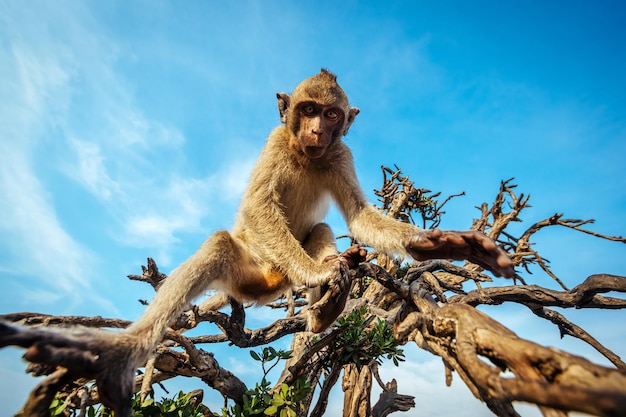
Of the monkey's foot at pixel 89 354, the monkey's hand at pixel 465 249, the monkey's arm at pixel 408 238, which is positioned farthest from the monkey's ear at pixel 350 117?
the monkey's foot at pixel 89 354

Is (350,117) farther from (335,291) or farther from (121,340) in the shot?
(121,340)

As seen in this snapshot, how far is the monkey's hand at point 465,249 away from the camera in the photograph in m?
2.90

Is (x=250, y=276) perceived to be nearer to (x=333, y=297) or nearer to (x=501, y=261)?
(x=333, y=297)

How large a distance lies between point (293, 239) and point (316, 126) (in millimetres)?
1393

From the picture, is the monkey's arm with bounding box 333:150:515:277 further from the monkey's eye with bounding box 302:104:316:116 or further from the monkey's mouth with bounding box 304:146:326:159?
the monkey's eye with bounding box 302:104:316:116

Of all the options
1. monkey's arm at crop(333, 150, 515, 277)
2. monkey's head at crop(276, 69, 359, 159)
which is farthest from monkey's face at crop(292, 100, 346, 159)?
monkey's arm at crop(333, 150, 515, 277)

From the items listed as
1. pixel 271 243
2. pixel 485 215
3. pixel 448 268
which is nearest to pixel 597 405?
pixel 271 243

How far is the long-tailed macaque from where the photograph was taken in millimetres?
3041

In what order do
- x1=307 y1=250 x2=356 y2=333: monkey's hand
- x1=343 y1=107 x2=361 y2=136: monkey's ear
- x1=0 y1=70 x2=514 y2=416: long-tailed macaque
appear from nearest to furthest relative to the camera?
1. x1=0 y1=70 x2=514 y2=416: long-tailed macaque
2. x1=307 y1=250 x2=356 y2=333: monkey's hand
3. x1=343 y1=107 x2=361 y2=136: monkey's ear

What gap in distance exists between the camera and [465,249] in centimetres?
318

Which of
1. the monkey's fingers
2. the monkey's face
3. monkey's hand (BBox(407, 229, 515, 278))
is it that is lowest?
monkey's hand (BBox(407, 229, 515, 278))

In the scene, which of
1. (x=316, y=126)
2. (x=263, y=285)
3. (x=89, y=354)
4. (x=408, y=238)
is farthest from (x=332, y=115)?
(x=89, y=354)

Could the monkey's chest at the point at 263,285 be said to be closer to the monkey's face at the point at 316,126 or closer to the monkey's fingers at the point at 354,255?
the monkey's fingers at the point at 354,255

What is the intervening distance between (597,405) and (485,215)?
26.6 feet
